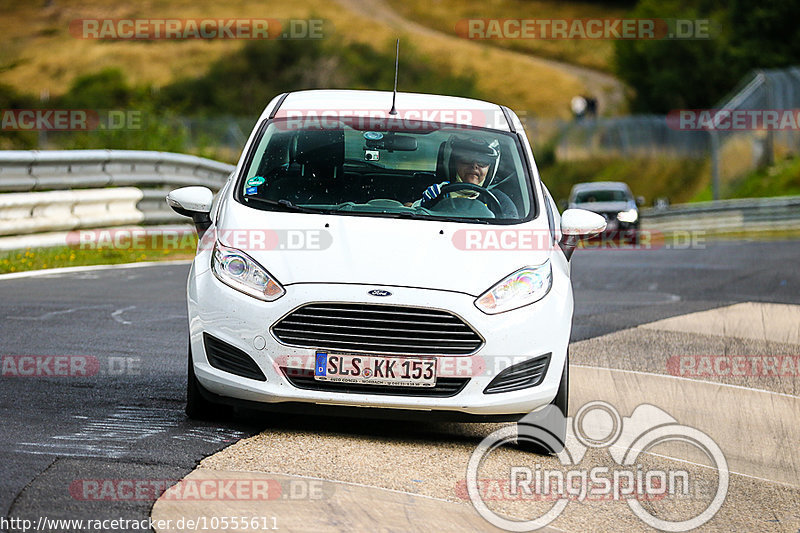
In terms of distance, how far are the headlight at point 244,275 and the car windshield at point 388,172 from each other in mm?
497

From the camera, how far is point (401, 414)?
611cm

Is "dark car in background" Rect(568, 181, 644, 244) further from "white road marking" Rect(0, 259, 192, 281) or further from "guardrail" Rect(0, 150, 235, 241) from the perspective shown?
"white road marking" Rect(0, 259, 192, 281)

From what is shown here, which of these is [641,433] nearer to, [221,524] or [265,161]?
[265,161]

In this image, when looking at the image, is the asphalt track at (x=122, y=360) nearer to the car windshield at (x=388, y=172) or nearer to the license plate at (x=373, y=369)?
the license plate at (x=373, y=369)

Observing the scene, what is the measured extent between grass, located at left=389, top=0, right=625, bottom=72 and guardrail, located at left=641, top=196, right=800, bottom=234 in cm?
7437

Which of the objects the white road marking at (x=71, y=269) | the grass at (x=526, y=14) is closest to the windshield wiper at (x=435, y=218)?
the white road marking at (x=71, y=269)

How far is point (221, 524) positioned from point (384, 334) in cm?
150

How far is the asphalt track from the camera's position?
17.3 ft

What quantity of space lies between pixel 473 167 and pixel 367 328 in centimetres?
166

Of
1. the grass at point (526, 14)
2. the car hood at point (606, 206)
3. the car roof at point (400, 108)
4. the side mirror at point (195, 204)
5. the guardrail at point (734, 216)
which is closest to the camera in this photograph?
the side mirror at point (195, 204)

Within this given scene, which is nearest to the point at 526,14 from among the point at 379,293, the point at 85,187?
the point at 85,187

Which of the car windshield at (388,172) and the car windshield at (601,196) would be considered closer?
the car windshield at (388,172)

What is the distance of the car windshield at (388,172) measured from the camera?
6.81 metres

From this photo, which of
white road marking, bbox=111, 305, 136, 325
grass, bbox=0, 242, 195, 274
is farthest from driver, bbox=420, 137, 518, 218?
grass, bbox=0, 242, 195, 274
